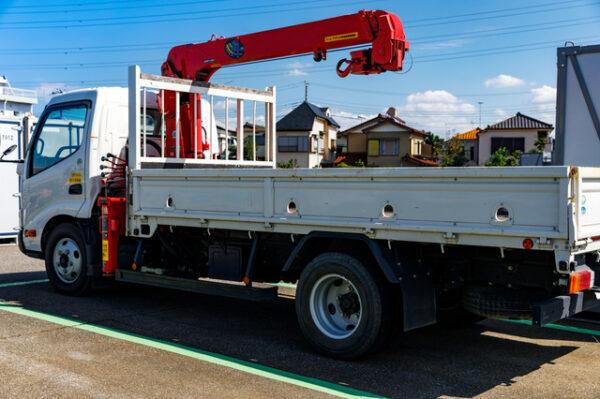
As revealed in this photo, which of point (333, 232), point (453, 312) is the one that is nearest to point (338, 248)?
point (333, 232)

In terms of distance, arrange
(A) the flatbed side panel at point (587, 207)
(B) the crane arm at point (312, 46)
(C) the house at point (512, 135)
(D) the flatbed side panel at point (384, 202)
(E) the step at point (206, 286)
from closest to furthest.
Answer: (A) the flatbed side panel at point (587, 207) < (D) the flatbed side panel at point (384, 202) < (E) the step at point (206, 286) < (B) the crane arm at point (312, 46) < (C) the house at point (512, 135)

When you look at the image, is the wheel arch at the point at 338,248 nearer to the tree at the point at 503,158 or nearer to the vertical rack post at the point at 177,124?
the vertical rack post at the point at 177,124

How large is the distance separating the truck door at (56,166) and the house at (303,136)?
4865 cm

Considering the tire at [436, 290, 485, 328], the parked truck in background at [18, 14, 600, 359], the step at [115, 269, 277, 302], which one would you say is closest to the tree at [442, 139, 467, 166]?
the parked truck in background at [18, 14, 600, 359]

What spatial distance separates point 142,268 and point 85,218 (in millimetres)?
1152

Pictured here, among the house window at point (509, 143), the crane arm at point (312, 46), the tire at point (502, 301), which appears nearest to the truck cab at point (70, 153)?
the crane arm at point (312, 46)

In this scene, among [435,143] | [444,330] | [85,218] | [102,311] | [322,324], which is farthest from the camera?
[435,143]

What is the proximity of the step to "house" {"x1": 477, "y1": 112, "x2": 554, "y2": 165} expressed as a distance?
189 ft

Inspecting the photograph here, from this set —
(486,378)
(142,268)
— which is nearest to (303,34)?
(142,268)

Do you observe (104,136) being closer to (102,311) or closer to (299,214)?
(102,311)

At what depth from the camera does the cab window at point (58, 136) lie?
851 cm

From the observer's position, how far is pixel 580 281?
4.84 meters

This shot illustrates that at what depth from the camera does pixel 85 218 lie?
8.30 meters

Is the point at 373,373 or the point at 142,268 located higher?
the point at 142,268
